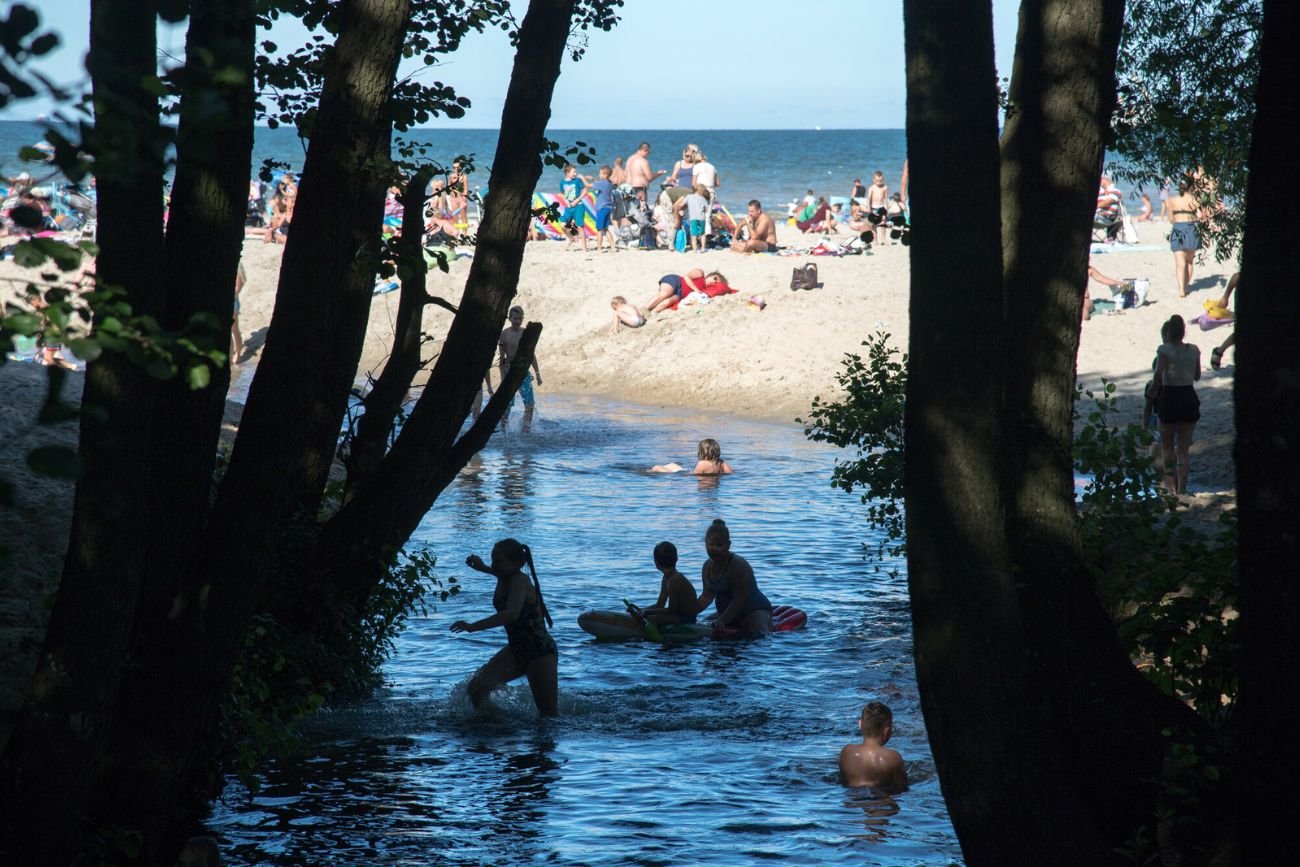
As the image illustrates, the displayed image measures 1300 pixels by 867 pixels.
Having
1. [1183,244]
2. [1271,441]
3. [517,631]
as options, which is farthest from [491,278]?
[1183,244]

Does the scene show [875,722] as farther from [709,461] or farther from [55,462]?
[709,461]

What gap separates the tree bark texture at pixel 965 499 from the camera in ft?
14.9

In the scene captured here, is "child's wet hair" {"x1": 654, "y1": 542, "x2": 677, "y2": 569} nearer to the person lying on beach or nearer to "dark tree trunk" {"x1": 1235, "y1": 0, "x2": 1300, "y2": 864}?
the person lying on beach

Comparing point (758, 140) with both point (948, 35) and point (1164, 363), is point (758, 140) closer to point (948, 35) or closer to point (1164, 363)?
point (1164, 363)

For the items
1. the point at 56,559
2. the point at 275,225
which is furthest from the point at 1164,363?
the point at 275,225

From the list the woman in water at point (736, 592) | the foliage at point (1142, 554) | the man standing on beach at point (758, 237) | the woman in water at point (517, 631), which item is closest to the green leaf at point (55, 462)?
the foliage at point (1142, 554)

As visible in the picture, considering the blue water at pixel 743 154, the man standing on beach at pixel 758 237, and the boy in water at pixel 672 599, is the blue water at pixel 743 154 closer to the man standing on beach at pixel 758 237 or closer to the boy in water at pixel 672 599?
the man standing on beach at pixel 758 237

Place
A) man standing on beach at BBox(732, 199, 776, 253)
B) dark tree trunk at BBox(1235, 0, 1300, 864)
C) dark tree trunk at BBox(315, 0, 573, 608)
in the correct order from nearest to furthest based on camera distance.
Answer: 1. dark tree trunk at BBox(1235, 0, 1300, 864)
2. dark tree trunk at BBox(315, 0, 573, 608)
3. man standing on beach at BBox(732, 199, 776, 253)

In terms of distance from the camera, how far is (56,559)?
336 inches

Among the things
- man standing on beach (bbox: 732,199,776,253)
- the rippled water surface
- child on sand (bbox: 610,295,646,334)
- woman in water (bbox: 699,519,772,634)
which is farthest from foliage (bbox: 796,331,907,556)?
man standing on beach (bbox: 732,199,776,253)

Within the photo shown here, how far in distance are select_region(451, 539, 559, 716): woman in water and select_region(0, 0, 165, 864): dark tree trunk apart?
5.31 meters

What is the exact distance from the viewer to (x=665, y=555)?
12508 millimetres

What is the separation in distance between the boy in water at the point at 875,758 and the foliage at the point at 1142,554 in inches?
60.4

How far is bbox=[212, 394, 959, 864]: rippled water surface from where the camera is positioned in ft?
25.6
